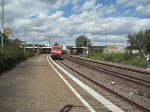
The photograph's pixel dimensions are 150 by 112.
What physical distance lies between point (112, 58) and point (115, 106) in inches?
2130

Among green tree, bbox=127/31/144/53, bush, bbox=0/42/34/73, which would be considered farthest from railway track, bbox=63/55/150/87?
green tree, bbox=127/31/144/53

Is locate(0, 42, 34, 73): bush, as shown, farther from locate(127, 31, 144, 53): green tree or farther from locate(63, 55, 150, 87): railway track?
locate(127, 31, 144, 53): green tree

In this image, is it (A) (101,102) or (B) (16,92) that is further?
(B) (16,92)

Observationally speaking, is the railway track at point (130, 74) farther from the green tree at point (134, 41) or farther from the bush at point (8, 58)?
the green tree at point (134, 41)

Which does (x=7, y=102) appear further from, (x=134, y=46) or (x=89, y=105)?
(x=134, y=46)

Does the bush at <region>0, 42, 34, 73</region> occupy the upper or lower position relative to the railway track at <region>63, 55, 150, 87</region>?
upper

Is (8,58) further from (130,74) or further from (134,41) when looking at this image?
(134,41)

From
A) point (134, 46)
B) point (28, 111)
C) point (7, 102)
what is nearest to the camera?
point (28, 111)

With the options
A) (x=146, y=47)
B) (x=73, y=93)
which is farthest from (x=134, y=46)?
(x=73, y=93)

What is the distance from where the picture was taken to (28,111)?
10.3 meters

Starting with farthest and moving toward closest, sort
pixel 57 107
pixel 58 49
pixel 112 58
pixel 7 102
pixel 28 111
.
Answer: pixel 58 49
pixel 112 58
pixel 7 102
pixel 57 107
pixel 28 111

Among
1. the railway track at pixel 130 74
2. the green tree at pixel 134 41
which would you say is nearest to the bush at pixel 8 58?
the railway track at pixel 130 74

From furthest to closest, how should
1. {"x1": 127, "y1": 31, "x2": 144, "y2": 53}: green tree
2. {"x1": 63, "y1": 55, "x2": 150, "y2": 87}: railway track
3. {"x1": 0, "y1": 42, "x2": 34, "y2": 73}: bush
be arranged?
{"x1": 127, "y1": 31, "x2": 144, "y2": 53}: green tree < {"x1": 0, "y1": 42, "x2": 34, "y2": 73}: bush < {"x1": 63, "y1": 55, "x2": 150, "y2": 87}: railway track

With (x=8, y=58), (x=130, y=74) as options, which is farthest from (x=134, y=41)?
(x=130, y=74)
